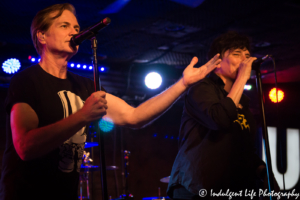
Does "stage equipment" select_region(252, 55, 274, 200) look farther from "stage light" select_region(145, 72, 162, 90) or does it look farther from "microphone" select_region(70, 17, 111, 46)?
"stage light" select_region(145, 72, 162, 90)

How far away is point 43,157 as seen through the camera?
148cm

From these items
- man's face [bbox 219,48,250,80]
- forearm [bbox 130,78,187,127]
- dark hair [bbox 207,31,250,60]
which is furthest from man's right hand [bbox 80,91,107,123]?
dark hair [bbox 207,31,250,60]

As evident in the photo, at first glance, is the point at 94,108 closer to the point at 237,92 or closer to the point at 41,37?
the point at 41,37

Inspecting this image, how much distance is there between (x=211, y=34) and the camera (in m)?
5.45

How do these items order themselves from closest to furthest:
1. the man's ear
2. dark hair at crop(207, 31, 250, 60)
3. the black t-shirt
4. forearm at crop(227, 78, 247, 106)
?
the black t-shirt → the man's ear → forearm at crop(227, 78, 247, 106) → dark hair at crop(207, 31, 250, 60)

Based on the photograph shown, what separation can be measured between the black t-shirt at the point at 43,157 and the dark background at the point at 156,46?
5.75ft

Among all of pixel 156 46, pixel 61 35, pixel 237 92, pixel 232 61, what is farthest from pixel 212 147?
pixel 156 46

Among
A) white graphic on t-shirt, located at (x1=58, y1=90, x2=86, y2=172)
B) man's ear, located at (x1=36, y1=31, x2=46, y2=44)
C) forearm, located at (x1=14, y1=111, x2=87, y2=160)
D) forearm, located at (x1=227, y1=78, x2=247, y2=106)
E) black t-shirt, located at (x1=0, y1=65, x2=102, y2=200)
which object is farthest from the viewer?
forearm, located at (x1=227, y1=78, x2=247, y2=106)

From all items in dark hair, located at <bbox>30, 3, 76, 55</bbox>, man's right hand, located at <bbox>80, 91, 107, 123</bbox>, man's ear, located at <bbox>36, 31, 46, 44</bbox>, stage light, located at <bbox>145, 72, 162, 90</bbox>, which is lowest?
man's right hand, located at <bbox>80, 91, 107, 123</bbox>

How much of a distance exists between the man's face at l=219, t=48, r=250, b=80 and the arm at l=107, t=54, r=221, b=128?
63cm

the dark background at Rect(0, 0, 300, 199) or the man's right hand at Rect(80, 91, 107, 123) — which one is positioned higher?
the dark background at Rect(0, 0, 300, 199)

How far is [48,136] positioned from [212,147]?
44.4 inches

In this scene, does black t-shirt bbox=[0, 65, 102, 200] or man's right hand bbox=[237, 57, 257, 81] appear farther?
man's right hand bbox=[237, 57, 257, 81]

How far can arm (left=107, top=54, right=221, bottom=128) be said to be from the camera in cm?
171
